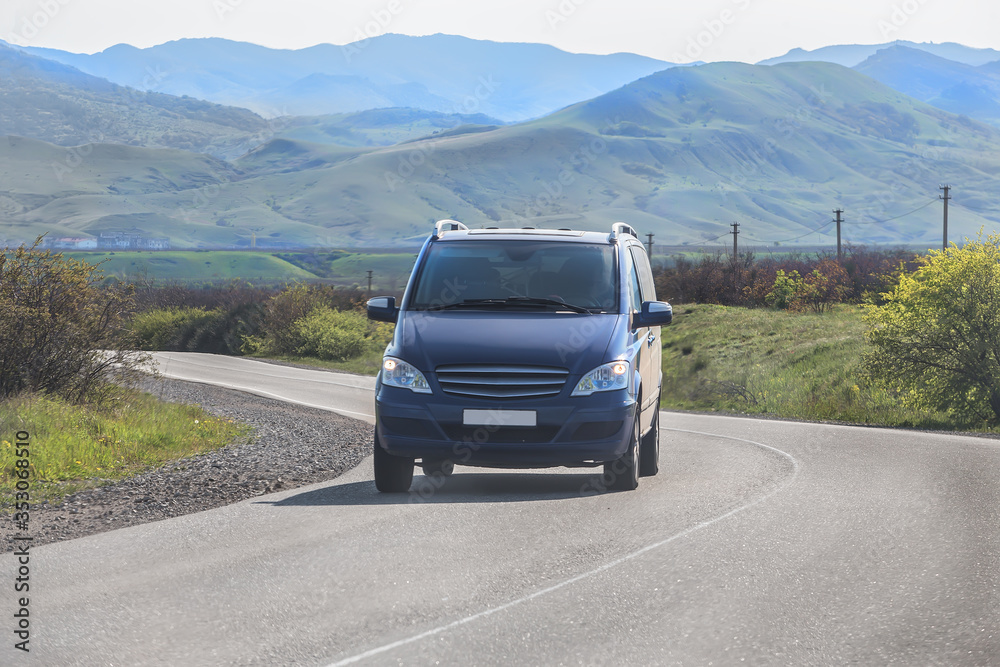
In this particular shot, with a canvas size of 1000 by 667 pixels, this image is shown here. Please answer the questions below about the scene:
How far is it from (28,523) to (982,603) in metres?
6.44

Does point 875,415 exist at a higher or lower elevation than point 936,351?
lower

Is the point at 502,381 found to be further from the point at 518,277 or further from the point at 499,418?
the point at 518,277

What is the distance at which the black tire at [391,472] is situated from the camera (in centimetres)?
941

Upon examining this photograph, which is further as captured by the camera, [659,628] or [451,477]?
[451,477]

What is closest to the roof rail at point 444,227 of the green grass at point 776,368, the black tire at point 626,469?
the black tire at point 626,469

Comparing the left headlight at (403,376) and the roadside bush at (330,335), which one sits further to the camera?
the roadside bush at (330,335)

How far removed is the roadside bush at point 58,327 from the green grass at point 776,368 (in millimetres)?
12952

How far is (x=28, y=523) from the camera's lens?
815cm

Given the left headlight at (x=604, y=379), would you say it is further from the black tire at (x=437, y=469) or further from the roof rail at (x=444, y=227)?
the black tire at (x=437, y=469)

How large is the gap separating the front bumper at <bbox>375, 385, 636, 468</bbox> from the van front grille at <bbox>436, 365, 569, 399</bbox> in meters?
0.06

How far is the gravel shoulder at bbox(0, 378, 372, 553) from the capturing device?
8445mm

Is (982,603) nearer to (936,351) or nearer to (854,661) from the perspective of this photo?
(854,661)

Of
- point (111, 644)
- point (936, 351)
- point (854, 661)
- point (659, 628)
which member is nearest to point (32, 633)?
point (111, 644)

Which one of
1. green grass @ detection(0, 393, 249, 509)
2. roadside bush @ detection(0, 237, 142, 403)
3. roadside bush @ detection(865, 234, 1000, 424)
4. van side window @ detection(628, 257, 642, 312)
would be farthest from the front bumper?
roadside bush @ detection(865, 234, 1000, 424)
